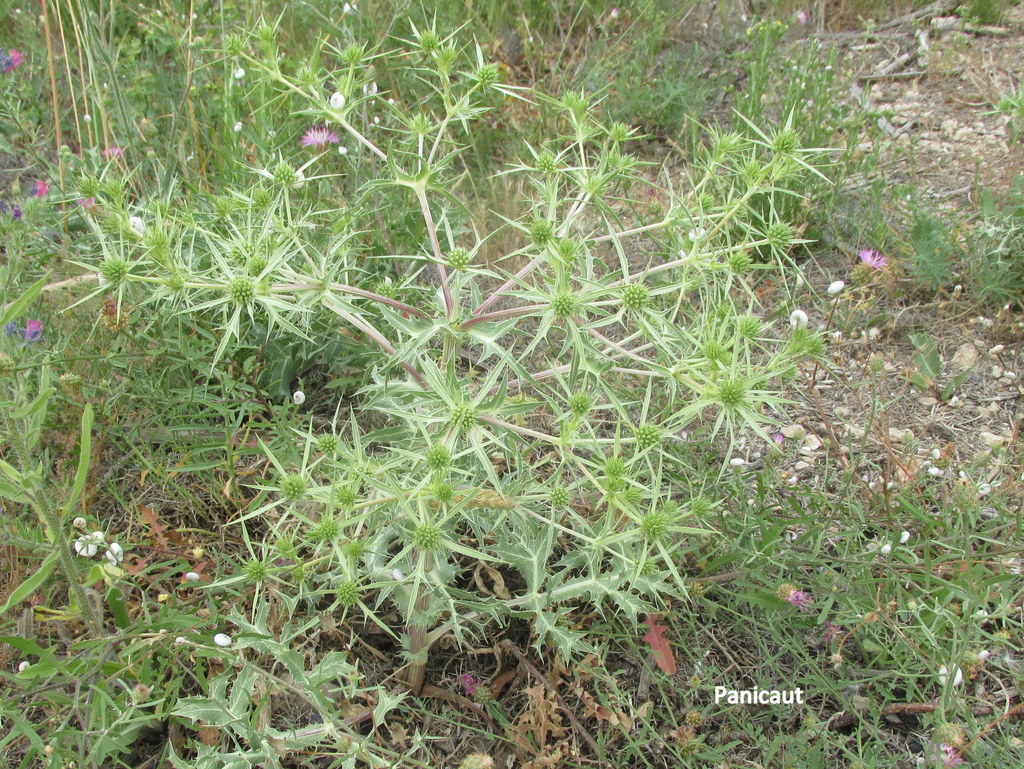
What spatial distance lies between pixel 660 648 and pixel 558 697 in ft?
0.88

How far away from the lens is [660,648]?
1.88 m

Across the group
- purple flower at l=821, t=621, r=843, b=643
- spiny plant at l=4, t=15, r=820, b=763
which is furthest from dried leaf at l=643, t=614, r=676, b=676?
purple flower at l=821, t=621, r=843, b=643

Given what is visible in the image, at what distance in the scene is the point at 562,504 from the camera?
1.63 m

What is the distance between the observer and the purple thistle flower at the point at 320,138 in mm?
2671

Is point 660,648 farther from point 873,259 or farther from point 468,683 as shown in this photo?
point 873,259

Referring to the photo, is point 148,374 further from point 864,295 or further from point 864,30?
point 864,30

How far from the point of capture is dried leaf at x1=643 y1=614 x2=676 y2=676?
1872 millimetres

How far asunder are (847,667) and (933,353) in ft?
3.85

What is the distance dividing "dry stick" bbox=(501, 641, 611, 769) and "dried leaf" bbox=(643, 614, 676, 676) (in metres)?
0.23

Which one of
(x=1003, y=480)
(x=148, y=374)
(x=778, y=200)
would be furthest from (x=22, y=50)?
(x=1003, y=480)

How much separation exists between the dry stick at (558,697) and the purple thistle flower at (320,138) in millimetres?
1745

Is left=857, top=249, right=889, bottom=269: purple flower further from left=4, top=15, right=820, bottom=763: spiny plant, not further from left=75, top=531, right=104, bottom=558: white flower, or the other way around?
left=75, top=531, right=104, bottom=558: white flower

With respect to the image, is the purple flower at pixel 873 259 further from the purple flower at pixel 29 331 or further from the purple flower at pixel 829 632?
the purple flower at pixel 29 331

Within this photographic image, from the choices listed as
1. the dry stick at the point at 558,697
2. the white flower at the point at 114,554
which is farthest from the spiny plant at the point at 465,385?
the white flower at the point at 114,554
